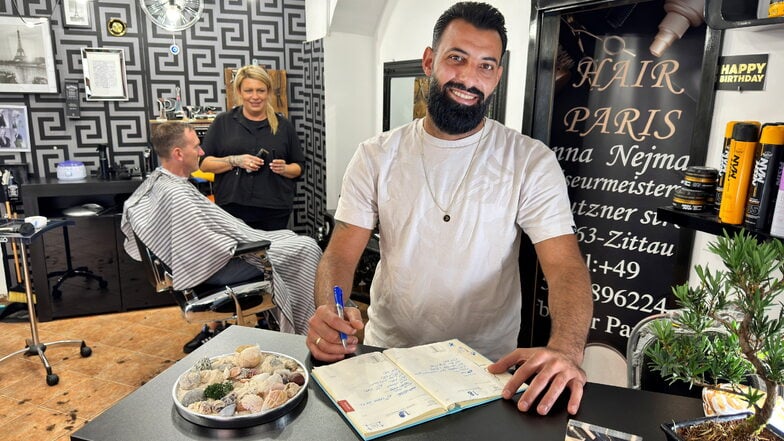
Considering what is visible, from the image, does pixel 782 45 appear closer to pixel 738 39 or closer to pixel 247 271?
pixel 738 39

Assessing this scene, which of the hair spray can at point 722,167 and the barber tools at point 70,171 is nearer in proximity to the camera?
the hair spray can at point 722,167

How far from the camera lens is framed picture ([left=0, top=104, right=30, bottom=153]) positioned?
425 cm

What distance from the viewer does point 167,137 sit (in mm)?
3039

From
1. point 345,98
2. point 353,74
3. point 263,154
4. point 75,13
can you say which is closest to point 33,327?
point 263,154

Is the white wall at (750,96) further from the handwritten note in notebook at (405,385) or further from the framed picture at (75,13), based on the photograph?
the framed picture at (75,13)

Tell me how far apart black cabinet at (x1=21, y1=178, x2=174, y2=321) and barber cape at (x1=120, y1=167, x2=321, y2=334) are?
103 centimetres

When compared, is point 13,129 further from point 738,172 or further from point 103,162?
point 738,172

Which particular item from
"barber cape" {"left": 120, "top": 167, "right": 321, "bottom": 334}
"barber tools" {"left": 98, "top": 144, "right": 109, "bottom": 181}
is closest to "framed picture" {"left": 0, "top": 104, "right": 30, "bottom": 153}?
"barber tools" {"left": 98, "top": 144, "right": 109, "bottom": 181}

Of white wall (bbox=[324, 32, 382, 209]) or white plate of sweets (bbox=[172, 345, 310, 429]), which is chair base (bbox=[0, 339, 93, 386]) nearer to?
white wall (bbox=[324, 32, 382, 209])

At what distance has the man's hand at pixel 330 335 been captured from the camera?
43.8 inches

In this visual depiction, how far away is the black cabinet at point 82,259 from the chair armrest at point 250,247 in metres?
1.80

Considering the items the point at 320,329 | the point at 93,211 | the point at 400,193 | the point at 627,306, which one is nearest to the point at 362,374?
the point at 320,329

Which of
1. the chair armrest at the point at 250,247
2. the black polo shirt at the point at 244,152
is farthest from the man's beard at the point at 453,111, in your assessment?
→ the black polo shirt at the point at 244,152

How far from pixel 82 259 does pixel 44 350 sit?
2.96ft
